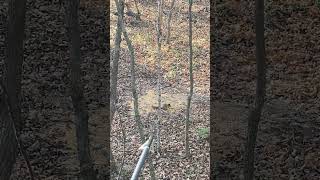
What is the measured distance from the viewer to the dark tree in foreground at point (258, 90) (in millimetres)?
2117

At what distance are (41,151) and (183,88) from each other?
17.3ft

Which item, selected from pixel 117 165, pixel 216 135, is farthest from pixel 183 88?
pixel 216 135

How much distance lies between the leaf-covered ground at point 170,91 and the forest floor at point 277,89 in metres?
1.78

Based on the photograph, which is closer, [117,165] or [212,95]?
[212,95]

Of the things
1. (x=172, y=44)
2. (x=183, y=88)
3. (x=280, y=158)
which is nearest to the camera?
(x=280, y=158)

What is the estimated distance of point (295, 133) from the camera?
141 inches

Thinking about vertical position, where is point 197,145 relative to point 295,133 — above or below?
below

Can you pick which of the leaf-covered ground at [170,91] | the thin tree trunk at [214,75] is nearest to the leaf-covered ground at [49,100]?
the thin tree trunk at [214,75]

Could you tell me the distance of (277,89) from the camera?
3.62m

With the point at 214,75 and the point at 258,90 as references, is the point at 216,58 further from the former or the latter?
the point at 258,90

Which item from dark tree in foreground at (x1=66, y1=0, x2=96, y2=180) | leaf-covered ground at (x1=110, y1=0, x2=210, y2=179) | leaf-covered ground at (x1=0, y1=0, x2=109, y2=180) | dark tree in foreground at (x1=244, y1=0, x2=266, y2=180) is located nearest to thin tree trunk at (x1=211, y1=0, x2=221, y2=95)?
leaf-covered ground at (x1=0, y1=0, x2=109, y2=180)

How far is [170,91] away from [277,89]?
16.5 feet

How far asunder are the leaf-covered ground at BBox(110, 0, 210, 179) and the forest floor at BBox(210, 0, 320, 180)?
1776mm

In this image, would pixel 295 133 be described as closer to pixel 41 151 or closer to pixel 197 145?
pixel 41 151
